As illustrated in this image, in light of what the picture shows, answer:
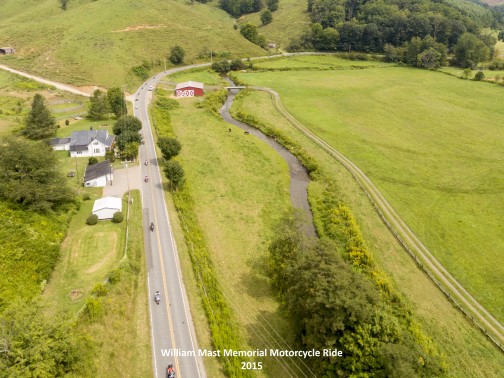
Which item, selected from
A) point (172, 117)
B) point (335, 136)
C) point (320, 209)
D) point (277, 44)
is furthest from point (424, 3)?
point (320, 209)

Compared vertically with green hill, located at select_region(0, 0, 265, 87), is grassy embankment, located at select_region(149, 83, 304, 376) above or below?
below

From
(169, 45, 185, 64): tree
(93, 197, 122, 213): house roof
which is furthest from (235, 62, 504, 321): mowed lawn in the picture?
(93, 197, 122, 213): house roof

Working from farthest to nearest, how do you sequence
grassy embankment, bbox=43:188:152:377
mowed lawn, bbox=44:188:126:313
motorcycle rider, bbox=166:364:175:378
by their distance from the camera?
mowed lawn, bbox=44:188:126:313 → grassy embankment, bbox=43:188:152:377 → motorcycle rider, bbox=166:364:175:378

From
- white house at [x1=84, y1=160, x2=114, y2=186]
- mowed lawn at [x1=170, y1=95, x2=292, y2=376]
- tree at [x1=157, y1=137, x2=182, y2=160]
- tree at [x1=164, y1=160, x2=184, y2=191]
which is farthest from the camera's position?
→ tree at [x1=157, y1=137, x2=182, y2=160]

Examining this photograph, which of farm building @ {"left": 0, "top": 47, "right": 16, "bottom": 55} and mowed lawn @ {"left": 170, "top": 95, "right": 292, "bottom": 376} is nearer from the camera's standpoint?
mowed lawn @ {"left": 170, "top": 95, "right": 292, "bottom": 376}

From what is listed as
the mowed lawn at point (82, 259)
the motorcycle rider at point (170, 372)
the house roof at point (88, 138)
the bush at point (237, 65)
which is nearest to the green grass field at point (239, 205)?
the motorcycle rider at point (170, 372)

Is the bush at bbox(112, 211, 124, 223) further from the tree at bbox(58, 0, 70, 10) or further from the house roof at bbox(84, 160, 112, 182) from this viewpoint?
the tree at bbox(58, 0, 70, 10)
